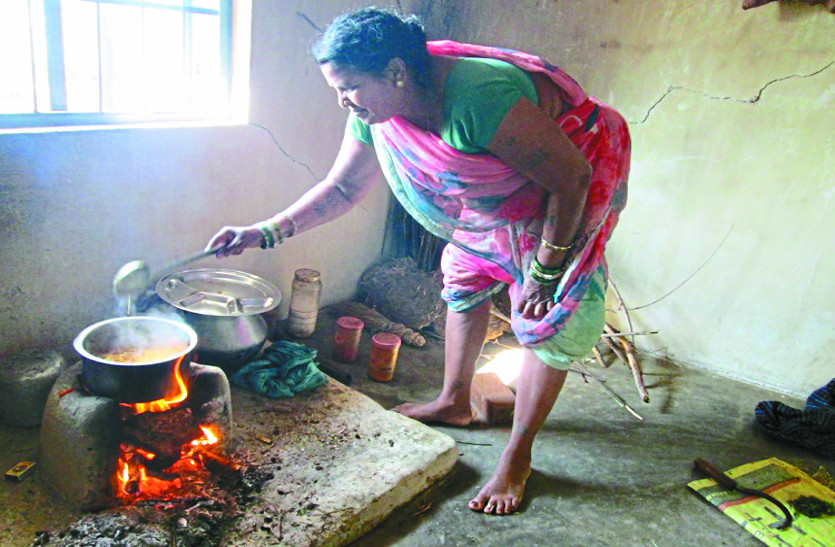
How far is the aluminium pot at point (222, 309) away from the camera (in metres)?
2.53

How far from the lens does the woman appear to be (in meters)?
1.70

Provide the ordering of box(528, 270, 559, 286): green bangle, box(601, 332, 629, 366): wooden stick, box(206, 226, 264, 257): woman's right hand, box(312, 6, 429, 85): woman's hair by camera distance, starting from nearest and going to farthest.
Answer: box(312, 6, 429, 85): woman's hair → box(528, 270, 559, 286): green bangle → box(206, 226, 264, 257): woman's right hand → box(601, 332, 629, 366): wooden stick

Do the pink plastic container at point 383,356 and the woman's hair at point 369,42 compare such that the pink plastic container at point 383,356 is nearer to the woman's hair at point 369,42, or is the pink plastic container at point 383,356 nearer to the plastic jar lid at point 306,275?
the plastic jar lid at point 306,275

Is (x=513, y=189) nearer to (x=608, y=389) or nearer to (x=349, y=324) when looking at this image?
(x=349, y=324)

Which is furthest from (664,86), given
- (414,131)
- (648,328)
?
(414,131)

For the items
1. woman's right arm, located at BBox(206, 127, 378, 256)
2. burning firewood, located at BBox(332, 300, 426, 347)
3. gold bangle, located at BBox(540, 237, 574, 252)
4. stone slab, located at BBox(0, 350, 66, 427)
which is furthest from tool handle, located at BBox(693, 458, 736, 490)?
stone slab, located at BBox(0, 350, 66, 427)

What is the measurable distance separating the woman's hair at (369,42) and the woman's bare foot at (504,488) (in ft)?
4.92

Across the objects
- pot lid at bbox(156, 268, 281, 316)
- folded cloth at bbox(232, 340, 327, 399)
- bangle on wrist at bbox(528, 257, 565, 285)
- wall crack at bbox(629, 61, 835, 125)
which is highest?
wall crack at bbox(629, 61, 835, 125)

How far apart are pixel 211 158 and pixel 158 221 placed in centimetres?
38

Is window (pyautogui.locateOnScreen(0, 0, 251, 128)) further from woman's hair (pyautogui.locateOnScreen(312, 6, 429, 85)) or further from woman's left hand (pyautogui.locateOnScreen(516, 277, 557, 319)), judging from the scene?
woman's left hand (pyautogui.locateOnScreen(516, 277, 557, 319))

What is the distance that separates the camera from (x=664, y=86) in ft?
11.5

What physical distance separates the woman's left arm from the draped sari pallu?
3.8 inches

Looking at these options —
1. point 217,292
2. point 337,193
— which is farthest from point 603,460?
point 217,292

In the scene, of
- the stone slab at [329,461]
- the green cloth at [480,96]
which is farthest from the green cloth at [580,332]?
the green cloth at [480,96]
